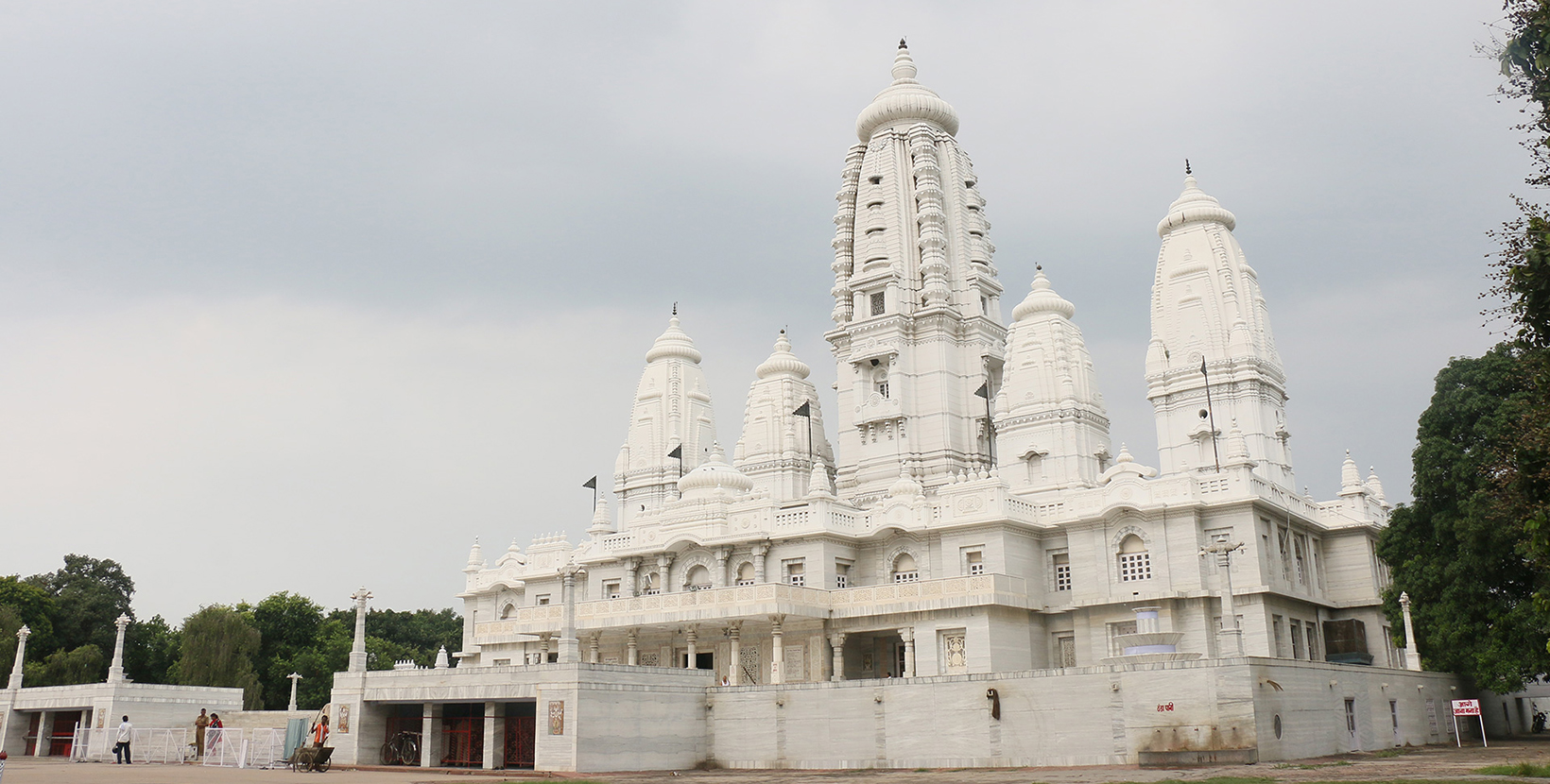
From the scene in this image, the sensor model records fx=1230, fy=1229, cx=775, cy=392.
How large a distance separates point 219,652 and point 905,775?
47.7m

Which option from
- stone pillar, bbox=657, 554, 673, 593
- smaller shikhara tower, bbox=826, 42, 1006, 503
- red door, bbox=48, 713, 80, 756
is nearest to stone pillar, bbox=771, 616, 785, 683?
stone pillar, bbox=657, 554, 673, 593

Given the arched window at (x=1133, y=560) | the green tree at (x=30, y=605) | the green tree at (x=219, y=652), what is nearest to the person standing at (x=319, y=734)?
the arched window at (x=1133, y=560)

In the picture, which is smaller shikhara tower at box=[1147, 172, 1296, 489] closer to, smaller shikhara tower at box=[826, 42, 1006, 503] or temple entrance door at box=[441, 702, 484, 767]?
smaller shikhara tower at box=[826, 42, 1006, 503]

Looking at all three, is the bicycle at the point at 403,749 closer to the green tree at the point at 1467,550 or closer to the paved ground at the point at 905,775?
the paved ground at the point at 905,775

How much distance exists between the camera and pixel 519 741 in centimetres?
3388

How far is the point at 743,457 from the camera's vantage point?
63344 mm

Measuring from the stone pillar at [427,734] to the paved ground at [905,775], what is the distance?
1569 mm

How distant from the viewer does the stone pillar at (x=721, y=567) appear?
4781 cm

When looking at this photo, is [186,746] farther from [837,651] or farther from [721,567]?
[837,651]

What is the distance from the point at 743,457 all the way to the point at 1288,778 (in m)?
41.2

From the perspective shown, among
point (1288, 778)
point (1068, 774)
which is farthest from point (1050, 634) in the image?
point (1288, 778)

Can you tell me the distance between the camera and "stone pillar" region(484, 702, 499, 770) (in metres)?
33.8

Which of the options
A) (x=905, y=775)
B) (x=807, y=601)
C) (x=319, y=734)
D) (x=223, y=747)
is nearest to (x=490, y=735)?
(x=319, y=734)

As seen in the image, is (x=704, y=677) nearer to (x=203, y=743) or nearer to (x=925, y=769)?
(x=925, y=769)
